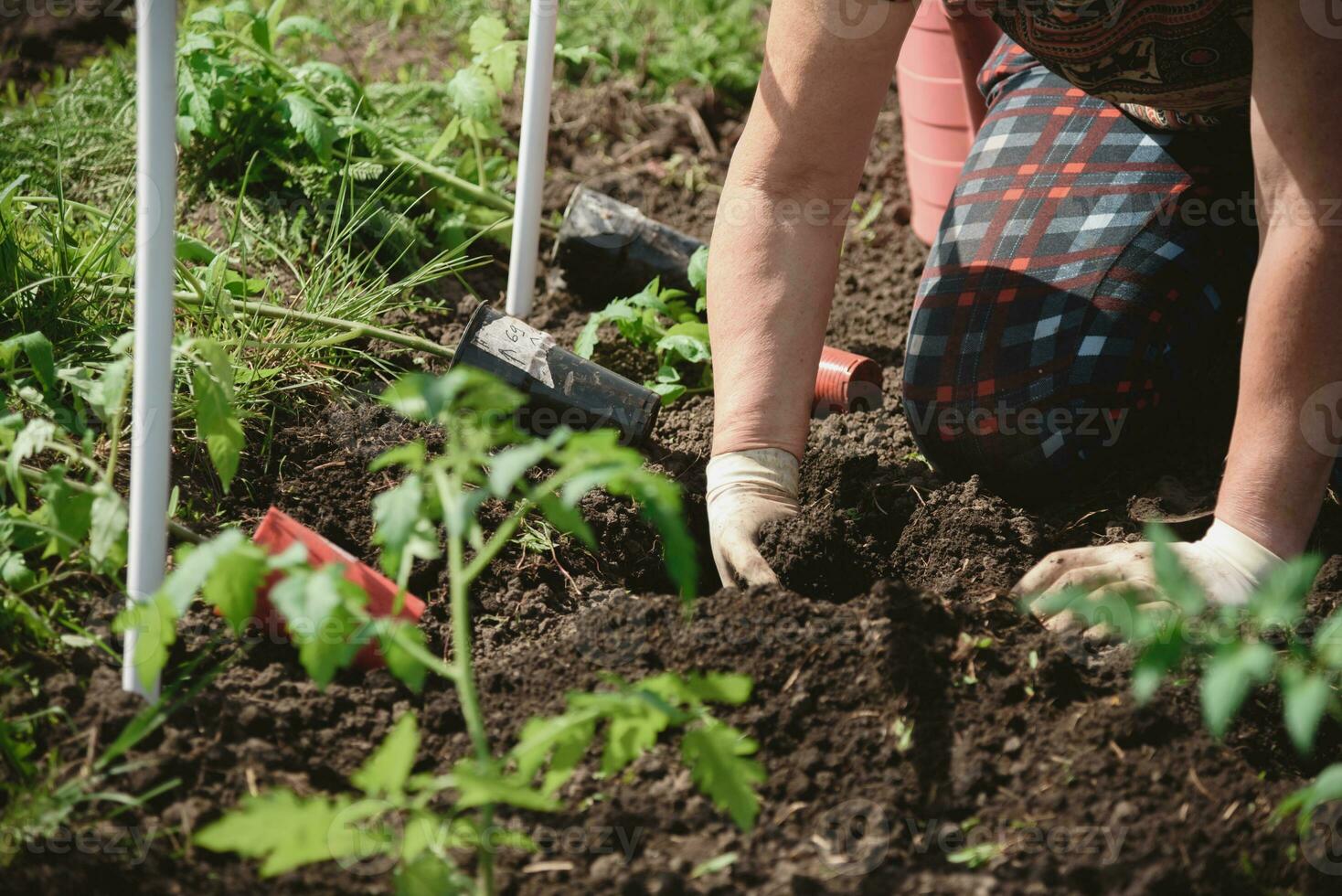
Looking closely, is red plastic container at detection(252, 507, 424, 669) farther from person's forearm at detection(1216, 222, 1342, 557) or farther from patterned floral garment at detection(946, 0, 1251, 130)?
patterned floral garment at detection(946, 0, 1251, 130)

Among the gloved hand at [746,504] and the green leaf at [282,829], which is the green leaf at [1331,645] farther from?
the green leaf at [282,829]

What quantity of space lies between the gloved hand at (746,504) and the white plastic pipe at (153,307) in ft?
2.50

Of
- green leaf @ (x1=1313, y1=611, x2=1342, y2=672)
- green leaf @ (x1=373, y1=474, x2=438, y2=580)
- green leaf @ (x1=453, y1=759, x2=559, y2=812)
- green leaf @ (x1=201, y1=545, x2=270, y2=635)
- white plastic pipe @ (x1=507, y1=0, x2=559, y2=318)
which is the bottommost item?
green leaf @ (x1=453, y1=759, x2=559, y2=812)

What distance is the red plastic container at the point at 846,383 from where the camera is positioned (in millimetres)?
Answer: 2143

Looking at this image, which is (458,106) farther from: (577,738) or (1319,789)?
(1319,789)

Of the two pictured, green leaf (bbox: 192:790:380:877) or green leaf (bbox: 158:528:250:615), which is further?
green leaf (bbox: 158:528:250:615)

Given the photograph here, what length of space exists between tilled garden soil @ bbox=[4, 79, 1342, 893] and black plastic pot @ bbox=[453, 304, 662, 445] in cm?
19

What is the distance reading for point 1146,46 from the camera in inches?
69.4

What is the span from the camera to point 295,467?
1.84 meters

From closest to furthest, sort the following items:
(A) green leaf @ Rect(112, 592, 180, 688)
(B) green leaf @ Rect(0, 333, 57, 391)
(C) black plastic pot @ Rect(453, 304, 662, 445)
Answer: (A) green leaf @ Rect(112, 592, 180, 688) → (B) green leaf @ Rect(0, 333, 57, 391) → (C) black plastic pot @ Rect(453, 304, 662, 445)

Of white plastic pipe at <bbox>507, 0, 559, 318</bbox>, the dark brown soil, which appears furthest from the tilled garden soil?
the dark brown soil

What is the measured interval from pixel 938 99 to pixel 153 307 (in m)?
1.93

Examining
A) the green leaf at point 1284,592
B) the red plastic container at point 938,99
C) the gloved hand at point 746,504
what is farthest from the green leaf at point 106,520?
the red plastic container at point 938,99

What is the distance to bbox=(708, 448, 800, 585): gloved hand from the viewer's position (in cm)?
163
